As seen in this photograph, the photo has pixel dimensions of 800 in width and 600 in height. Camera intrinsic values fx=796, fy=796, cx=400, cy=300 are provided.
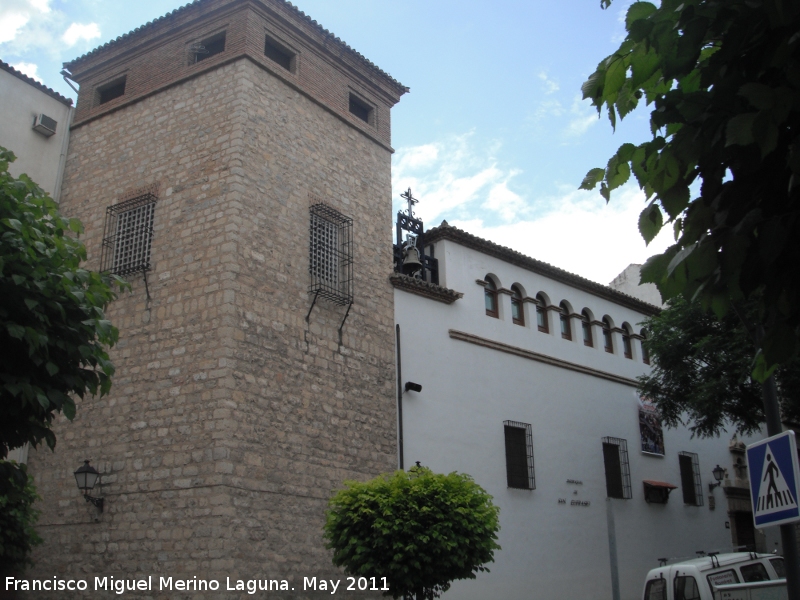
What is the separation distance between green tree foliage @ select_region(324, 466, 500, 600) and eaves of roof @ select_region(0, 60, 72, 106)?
33.9 feet

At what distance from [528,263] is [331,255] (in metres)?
6.51

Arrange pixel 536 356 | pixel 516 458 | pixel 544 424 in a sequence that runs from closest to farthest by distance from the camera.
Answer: pixel 516 458, pixel 544 424, pixel 536 356

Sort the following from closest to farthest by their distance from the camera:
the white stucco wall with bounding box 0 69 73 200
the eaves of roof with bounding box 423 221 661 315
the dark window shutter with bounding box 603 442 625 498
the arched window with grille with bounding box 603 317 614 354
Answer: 1. the white stucco wall with bounding box 0 69 73 200
2. the eaves of roof with bounding box 423 221 661 315
3. the dark window shutter with bounding box 603 442 625 498
4. the arched window with grille with bounding box 603 317 614 354

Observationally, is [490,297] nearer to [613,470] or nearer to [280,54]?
[613,470]

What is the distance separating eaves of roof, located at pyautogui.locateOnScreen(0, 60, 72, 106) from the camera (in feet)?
49.9

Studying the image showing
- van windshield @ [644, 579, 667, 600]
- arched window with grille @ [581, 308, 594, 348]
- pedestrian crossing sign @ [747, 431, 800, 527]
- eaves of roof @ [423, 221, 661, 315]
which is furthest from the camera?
arched window with grille @ [581, 308, 594, 348]

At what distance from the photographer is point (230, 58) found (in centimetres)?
1450

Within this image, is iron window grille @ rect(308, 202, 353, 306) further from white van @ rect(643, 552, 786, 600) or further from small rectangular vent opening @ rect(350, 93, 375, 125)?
white van @ rect(643, 552, 786, 600)

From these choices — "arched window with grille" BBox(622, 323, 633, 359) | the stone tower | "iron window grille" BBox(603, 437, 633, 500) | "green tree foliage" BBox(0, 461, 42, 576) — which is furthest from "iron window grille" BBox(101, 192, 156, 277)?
"arched window with grille" BBox(622, 323, 633, 359)

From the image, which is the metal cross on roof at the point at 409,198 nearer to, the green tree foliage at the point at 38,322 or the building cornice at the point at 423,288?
the building cornice at the point at 423,288

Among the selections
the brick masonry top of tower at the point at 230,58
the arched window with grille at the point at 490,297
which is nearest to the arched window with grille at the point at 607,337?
the arched window with grille at the point at 490,297

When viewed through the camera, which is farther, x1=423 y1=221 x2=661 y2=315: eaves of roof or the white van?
x1=423 y1=221 x2=661 y2=315: eaves of roof

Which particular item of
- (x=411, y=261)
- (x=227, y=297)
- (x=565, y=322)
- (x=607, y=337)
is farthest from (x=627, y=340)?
(x=227, y=297)

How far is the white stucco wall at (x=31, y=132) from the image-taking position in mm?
15117
